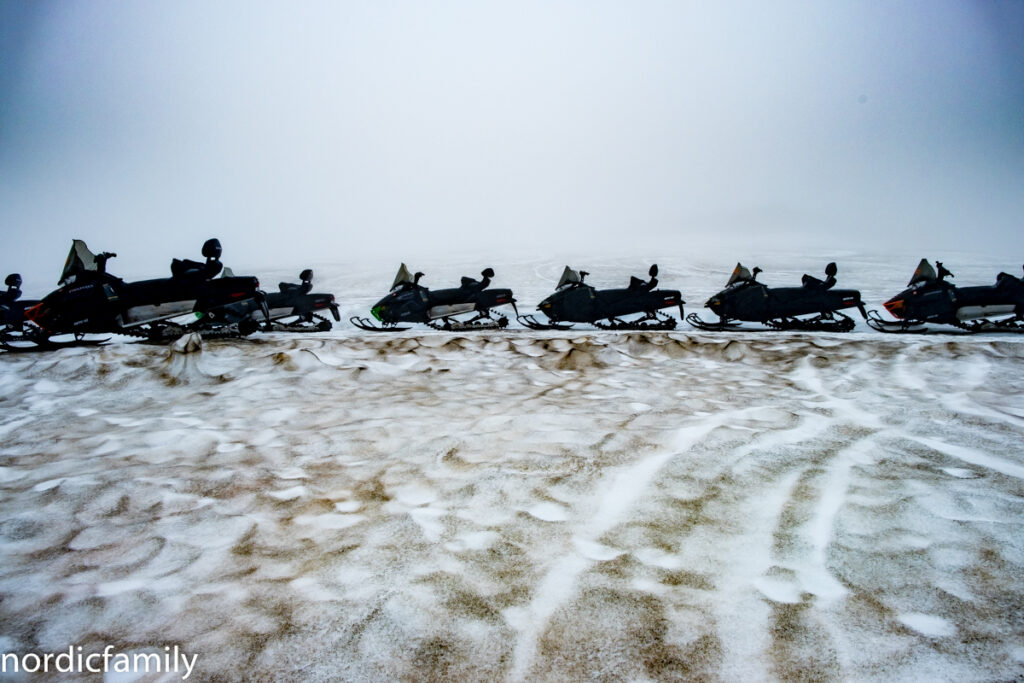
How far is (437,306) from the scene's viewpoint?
11.3m

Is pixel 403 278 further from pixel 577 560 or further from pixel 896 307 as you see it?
pixel 896 307

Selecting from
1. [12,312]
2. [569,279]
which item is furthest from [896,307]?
[12,312]

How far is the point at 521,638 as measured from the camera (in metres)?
1.47

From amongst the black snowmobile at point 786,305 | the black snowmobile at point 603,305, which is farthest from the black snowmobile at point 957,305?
the black snowmobile at point 603,305

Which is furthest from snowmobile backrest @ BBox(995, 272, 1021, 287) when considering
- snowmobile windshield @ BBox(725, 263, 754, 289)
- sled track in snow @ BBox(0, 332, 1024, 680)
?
sled track in snow @ BBox(0, 332, 1024, 680)

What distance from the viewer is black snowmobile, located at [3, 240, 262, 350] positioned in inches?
293

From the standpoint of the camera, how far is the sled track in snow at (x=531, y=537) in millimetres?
1436

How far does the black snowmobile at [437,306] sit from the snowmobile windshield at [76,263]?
4.92 m

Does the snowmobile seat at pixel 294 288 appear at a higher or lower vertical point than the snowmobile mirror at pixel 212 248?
lower

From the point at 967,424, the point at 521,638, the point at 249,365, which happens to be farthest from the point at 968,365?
the point at 249,365

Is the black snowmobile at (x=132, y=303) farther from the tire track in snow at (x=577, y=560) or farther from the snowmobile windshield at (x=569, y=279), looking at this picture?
the tire track in snow at (x=577, y=560)

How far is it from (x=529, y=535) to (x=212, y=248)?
8.93 metres

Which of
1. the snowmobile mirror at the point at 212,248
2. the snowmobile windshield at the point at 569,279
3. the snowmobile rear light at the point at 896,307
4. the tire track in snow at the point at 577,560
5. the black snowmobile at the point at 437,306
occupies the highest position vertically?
the snowmobile mirror at the point at 212,248

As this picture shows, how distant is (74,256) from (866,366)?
38.8 ft
